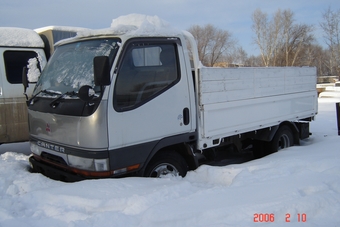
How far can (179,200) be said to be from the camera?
127 inches

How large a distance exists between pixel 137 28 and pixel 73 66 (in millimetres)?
984

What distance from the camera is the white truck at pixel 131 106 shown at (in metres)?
3.46

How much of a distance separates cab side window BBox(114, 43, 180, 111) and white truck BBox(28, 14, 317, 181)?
0.01 metres

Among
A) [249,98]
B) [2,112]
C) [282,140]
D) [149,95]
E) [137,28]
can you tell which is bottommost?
[282,140]

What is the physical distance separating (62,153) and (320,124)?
914cm

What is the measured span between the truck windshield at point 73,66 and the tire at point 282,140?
3.94 metres

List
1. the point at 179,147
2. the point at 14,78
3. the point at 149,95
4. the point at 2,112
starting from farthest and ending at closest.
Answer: the point at 14,78 → the point at 2,112 → the point at 179,147 → the point at 149,95

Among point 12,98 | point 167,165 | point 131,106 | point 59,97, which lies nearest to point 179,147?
point 167,165

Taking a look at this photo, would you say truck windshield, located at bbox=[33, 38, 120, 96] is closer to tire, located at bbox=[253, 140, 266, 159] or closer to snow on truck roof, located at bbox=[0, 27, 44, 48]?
snow on truck roof, located at bbox=[0, 27, 44, 48]

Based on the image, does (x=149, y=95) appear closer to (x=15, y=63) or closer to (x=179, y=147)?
(x=179, y=147)

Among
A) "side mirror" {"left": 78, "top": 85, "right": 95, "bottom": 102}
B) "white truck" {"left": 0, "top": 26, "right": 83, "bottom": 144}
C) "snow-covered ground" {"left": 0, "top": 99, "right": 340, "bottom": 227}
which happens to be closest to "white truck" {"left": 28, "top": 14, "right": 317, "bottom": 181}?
"side mirror" {"left": 78, "top": 85, "right": 95, "bottom": 102}

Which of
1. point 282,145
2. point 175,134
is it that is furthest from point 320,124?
point 175,134

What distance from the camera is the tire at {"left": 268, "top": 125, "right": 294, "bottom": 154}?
20.0ft

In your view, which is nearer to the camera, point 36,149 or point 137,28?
point 137,28
